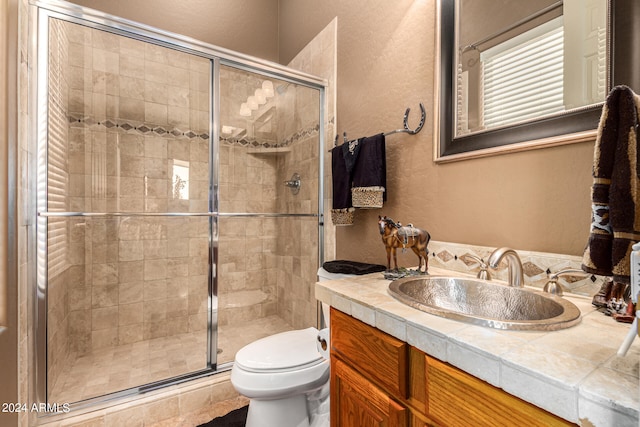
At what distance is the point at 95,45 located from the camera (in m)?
1.73

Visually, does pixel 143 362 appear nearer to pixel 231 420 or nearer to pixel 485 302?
pixel 231 420

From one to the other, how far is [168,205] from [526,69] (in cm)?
220

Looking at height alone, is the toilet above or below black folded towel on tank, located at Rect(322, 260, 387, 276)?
below

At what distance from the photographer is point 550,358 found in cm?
49

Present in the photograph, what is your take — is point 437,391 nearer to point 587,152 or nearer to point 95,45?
point 587,152

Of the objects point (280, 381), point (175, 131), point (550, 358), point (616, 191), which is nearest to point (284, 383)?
point (280, 381)

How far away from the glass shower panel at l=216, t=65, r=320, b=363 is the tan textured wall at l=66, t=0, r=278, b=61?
0.69m

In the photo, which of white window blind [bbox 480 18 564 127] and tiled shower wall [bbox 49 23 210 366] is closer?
white window blind [bbox 480 18 564 127]

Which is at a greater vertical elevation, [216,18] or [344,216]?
[216,18]

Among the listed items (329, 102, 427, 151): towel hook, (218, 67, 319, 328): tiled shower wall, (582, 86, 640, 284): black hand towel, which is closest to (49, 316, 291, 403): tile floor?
(218, 67, 319, 328): tiled shower wall

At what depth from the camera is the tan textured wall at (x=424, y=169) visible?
92cm

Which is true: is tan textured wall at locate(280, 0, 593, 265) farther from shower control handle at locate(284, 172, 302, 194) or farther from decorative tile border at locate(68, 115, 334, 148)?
shower control handle at locate(284, 172, 302, 194)

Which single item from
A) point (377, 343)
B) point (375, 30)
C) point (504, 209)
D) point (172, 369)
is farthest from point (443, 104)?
point (172, 369)

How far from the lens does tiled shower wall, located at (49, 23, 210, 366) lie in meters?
1.86
